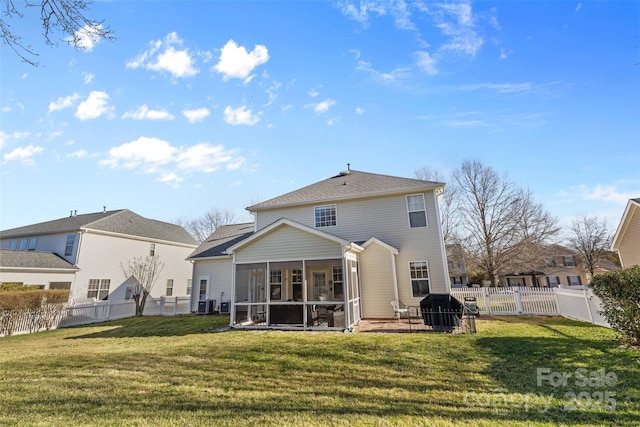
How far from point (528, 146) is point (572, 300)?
280 inches

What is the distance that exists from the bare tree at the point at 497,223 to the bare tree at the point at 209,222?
106 feet

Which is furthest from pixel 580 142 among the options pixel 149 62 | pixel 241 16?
pixel 149 62

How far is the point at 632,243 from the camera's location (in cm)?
1309

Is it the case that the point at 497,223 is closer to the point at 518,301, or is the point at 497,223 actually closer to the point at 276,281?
the point at 518,301

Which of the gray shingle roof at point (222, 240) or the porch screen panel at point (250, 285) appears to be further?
the gray shingle roof at point (222, 240)

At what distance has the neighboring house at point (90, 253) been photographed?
1714cm

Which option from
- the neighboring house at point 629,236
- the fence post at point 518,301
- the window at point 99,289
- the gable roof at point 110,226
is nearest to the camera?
the neighboring house at point 629,236

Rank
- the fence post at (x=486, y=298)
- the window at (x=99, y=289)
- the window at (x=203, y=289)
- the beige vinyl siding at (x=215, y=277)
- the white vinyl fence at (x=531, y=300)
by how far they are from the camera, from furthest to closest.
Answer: the window at (x=99, y=289) → the window at (x=203, y=289) → the beige vinyl siding at (x=215, y=277) → the fence post at (x=486, y=298) → the white vinyl fence at (x=531, y=300)

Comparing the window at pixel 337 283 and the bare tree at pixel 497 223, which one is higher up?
the bare tree at pixel 497 223

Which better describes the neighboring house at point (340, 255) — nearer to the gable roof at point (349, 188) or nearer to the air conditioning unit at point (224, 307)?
the gable roof at point (349, 188)

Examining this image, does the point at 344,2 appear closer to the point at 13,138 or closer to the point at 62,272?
the point at 13,138

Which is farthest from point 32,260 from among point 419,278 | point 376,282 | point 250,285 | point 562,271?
point 562,271

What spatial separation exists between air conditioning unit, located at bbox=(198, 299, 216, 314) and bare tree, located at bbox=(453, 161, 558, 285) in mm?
23851

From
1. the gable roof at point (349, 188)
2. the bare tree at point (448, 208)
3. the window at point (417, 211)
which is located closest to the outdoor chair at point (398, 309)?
the window at point (417, 211)
